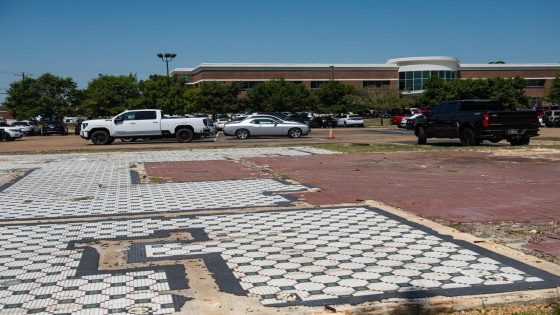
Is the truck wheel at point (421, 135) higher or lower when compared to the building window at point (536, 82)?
lower

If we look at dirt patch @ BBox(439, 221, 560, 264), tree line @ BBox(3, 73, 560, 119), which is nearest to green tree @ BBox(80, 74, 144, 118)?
tree line @ BBox(3, 73, 560, 119)

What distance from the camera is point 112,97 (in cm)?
5766

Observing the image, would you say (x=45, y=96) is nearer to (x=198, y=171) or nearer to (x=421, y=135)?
(x=421, y=135)

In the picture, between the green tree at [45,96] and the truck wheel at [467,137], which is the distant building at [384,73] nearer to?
the green tree at [45,96]

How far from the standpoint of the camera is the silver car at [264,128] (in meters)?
35.0

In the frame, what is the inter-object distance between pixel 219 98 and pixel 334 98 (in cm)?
1456

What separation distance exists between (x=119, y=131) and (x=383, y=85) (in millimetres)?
80207

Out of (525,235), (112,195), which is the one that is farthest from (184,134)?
(525,235)

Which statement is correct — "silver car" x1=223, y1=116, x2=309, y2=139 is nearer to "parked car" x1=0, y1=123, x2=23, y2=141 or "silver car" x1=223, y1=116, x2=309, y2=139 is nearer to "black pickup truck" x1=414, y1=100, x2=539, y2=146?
"black pickup truck" x1=414, y1=100, x2=539, y2=146

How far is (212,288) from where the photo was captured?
16.1ft

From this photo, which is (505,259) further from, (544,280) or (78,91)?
(78,91)

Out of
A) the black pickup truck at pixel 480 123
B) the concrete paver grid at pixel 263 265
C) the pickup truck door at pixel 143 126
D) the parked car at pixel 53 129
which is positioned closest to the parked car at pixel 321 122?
the parked car at pixel 53 129

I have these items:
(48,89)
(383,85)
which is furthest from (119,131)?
(383,85)

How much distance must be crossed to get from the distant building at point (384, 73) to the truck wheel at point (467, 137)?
255 ft
